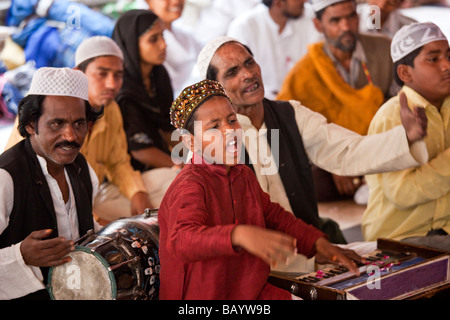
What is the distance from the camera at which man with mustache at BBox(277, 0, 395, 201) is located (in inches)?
213

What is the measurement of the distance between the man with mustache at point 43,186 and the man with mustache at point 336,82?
2.69 metres

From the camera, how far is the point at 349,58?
560 cm

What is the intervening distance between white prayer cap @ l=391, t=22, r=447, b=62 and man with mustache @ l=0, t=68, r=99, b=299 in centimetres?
174

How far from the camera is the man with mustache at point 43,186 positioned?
271 cm

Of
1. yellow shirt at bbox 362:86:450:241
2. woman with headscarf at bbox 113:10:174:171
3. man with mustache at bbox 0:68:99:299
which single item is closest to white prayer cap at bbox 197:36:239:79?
man with mustache at bbox 0:68:99:299

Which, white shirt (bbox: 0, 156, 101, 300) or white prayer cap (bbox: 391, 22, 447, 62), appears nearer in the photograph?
white shirt (bbox: 0, 156, 101, 300)

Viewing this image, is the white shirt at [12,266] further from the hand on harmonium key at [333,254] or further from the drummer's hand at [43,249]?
the hand on harmonium key at [333,254]

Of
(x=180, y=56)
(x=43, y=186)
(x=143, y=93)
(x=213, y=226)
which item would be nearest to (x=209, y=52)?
(x=43, y=186)

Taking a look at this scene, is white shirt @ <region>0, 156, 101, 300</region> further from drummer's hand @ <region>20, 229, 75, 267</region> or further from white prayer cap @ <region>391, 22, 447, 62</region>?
white prayer cap @ <region>391, 22, 447, 62</region>

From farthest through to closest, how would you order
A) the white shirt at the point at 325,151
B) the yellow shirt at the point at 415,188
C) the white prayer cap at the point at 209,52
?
the yellow shirt at the point at 415,188 → the white prayer cap at the point at 209,52 → the white shirt at the point at 325,151

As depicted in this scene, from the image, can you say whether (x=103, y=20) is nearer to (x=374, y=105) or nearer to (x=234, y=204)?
(x=374, y=105)

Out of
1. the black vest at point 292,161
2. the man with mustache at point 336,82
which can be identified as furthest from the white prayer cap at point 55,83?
the man with mustache at point 336,82

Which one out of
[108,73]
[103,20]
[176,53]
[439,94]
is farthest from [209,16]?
[439,94]
